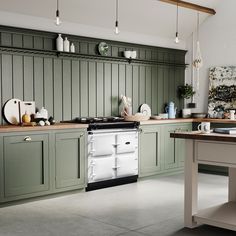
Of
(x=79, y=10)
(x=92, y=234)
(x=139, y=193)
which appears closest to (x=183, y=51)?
(x=79, y=10)

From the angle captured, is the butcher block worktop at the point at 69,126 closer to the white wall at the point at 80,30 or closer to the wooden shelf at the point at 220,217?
the white wall at the point at 80,30

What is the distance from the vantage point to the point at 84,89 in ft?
22.3

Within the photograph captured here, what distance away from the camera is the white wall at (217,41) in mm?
7887

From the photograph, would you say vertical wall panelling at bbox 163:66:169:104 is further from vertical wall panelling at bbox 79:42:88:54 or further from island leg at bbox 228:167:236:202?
island leg at bbox 228:167:236:202

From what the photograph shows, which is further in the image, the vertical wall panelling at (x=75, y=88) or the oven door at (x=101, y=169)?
the vertical wall panelling at (x=75, y=88)

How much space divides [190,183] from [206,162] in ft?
0.95

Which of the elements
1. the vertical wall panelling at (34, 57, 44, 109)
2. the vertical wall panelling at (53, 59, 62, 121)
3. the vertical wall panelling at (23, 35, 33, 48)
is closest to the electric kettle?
the vertical wall panelling at (53, 59, 62, 121)

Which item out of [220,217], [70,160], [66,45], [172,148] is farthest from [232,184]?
[66,45]

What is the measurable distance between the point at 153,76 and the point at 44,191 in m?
3.34

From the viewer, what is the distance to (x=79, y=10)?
21.0 feet

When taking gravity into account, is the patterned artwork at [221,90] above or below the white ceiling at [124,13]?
below

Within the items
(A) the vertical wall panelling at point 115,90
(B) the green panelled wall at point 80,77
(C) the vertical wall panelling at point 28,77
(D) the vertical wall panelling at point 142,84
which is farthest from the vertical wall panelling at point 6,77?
(D) the vertical wall panelling at point 142,84

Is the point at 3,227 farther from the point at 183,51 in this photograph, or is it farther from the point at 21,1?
the point at 183,51

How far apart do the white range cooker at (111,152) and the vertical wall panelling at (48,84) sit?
1.61ft
